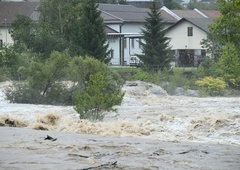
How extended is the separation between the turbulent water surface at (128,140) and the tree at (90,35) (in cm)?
2126

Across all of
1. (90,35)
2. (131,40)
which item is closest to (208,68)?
(90,35)

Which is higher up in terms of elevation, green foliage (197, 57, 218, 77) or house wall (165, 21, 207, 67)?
house wall (165, 21, 207, 67)

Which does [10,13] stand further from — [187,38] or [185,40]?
[187,38]

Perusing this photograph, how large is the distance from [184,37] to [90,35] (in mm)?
24541

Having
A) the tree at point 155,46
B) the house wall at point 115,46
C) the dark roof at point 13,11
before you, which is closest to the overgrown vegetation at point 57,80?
the tree at point 155,46

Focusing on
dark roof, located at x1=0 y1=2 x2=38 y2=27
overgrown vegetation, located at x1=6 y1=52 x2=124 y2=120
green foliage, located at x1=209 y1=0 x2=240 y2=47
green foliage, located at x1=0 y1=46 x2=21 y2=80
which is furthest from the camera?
dark roof, located at x1=0 y1=2 x2=38 y2=27

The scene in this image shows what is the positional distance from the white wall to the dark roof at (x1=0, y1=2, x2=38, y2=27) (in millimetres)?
17143

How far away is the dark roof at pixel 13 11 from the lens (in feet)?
287

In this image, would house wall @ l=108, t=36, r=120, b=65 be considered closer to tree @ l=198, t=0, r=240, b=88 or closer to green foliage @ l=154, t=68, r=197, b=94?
green foliage @ l=154, t=68, r=197, b=94

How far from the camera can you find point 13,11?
296 ft

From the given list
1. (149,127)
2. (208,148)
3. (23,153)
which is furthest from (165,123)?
(23,153)

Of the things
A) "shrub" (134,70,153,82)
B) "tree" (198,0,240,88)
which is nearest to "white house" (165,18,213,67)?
"shrub" (134,70,153,82)

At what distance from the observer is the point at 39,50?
67.8 m

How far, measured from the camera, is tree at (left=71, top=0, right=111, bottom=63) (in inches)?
2409
